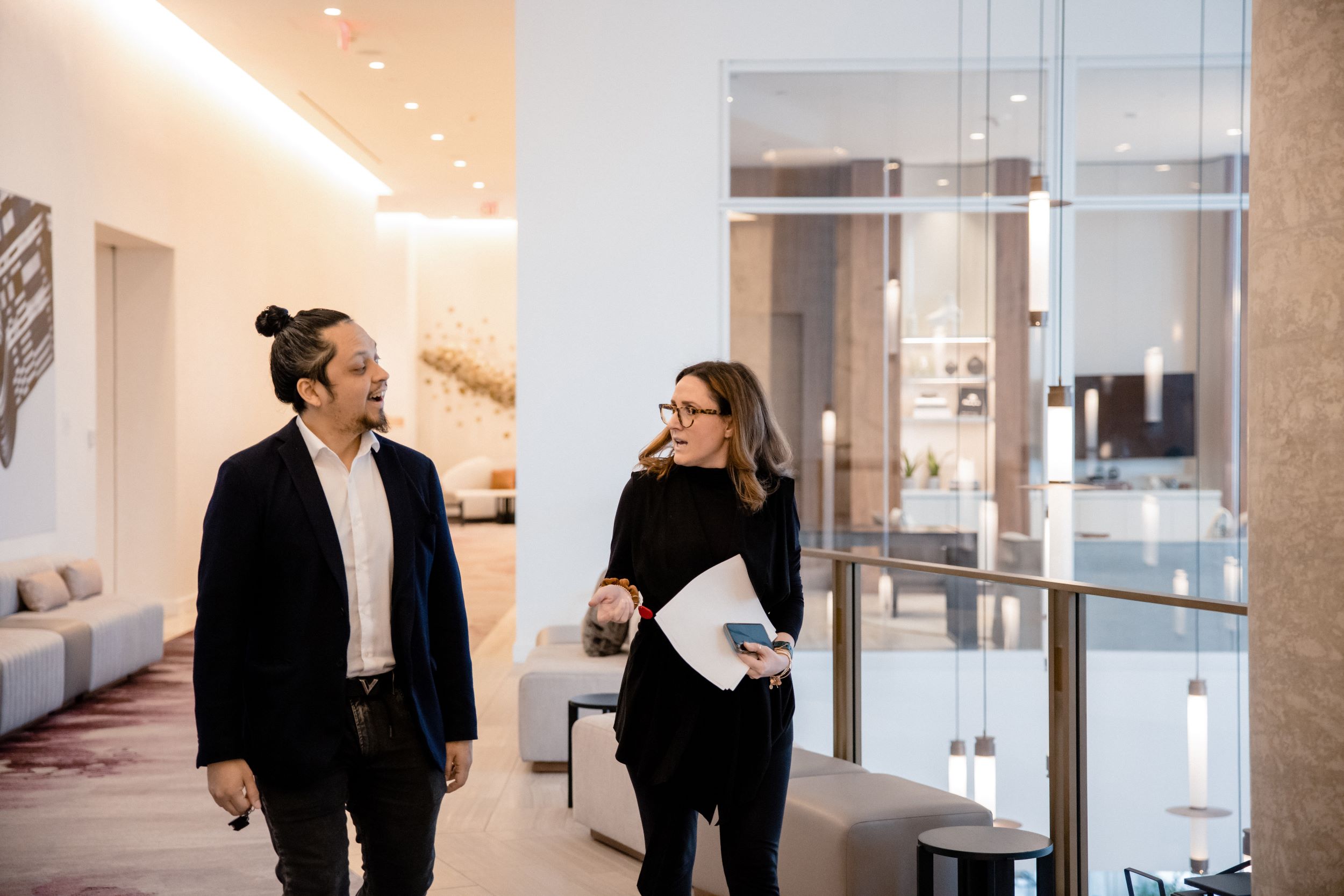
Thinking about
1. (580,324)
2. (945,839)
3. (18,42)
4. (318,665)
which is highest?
(18,42)

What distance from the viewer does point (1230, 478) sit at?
24.5 feet

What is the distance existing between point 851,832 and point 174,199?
316 inches

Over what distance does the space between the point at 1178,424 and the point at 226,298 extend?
25.3 feet

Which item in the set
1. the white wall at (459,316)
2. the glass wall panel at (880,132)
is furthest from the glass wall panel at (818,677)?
the white wall at (459,316)

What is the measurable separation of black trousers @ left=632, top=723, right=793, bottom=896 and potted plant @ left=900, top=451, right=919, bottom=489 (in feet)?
17.8

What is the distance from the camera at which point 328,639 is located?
1.99m

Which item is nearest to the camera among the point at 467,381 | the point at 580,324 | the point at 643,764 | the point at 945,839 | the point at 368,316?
the point at 643,764

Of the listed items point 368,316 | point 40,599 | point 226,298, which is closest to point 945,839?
point 40,599

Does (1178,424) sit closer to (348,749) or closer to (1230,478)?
(1230,478)

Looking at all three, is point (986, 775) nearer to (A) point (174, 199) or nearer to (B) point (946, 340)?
(B) point (946, 340)

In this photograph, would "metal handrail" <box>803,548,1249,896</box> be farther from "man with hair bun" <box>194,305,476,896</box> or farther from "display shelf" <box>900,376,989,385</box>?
"display shelf" <box>900,376,989,385</box>

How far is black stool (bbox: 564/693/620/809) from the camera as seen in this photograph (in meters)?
4.45

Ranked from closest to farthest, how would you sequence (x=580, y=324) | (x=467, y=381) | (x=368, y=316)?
(x=580, y=324) < (x=368, y=316) < (x=467, y=381)

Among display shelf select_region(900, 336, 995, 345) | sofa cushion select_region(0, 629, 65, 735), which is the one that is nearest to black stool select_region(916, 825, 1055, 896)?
sofa cushion select_region(0, 629, 65, 735)
